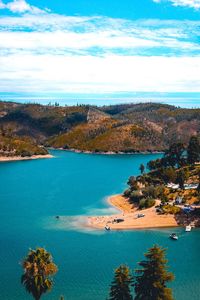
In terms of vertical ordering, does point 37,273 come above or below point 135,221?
above

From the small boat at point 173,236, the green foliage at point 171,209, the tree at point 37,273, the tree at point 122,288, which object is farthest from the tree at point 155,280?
the green foliage at point 171,209

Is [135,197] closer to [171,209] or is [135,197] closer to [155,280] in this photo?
[171,209]

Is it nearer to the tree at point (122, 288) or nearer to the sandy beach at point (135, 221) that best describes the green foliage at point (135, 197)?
the sandy beach at point (135, 221)

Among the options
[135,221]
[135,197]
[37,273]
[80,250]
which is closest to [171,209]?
[135,221]

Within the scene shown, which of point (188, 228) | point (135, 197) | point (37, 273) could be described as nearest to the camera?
point (37, 273)

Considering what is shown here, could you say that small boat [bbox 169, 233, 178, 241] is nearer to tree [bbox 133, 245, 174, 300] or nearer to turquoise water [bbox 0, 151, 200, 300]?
turquoise water [bbox 0, 151, 200, 300]

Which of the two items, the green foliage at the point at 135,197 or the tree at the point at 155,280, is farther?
the green foliage at the point at 135,197

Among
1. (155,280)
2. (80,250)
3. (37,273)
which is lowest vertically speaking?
(80,250)

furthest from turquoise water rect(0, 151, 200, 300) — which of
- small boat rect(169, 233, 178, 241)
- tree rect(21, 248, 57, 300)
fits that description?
tree rect(21, 248, 57, 300)

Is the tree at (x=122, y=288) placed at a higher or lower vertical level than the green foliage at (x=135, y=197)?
higher

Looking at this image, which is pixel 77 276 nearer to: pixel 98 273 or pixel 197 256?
Result: pixel 98 273

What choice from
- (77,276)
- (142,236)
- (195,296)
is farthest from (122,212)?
(195,296)
